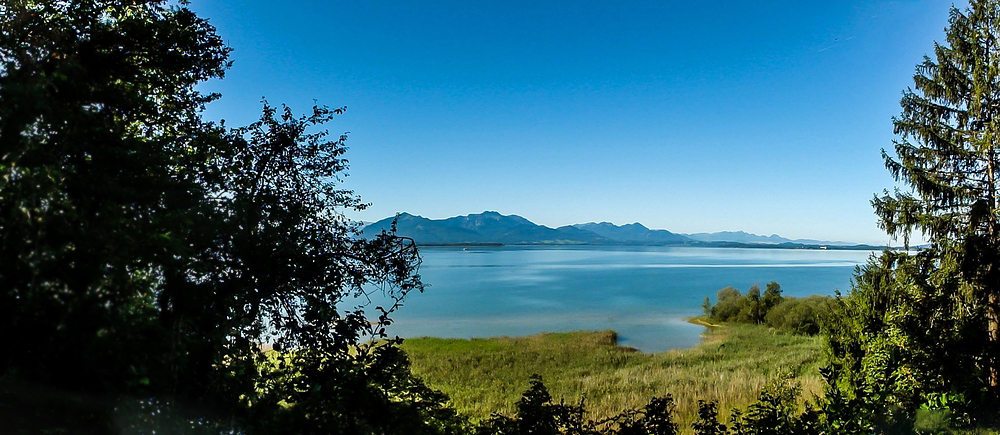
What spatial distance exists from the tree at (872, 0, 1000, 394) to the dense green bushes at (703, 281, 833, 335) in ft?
87.2

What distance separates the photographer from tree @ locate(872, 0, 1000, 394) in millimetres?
10391

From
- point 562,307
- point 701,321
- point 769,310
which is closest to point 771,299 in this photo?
point 769,310

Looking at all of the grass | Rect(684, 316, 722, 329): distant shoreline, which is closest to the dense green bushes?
Rect(684, 316, 722, 329): distant shoreline

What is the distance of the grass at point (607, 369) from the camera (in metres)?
15.9

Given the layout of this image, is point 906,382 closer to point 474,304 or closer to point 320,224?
point 320,224

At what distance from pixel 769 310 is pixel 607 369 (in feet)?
76.5

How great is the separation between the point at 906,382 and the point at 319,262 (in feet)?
39.4

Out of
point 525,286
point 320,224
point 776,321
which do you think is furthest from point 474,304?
point 320,224

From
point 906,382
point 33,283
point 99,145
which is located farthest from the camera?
point 906,382

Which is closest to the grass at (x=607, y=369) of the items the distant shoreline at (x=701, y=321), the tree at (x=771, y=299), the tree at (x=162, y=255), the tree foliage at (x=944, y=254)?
the tree foliage at (x=944, y=254)

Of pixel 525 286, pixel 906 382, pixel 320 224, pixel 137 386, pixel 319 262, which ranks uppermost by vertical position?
pixel 320 224

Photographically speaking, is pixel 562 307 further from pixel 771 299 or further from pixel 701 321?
pixel 771 299

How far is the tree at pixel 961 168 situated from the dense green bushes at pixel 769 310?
87.2 ft

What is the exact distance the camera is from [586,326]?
39156 millimetres
